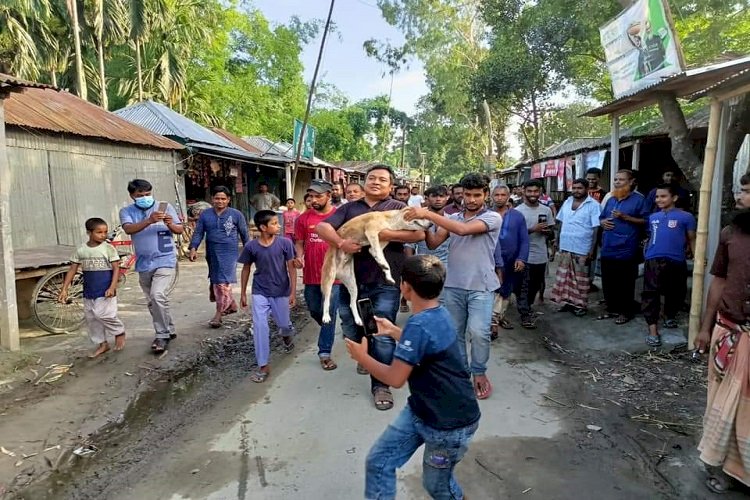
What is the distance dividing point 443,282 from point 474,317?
177 centimetres

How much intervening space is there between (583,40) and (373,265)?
1213 cm

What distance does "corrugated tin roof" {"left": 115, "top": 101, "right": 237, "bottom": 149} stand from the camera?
13.5 meters

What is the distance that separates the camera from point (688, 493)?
8.61 ft

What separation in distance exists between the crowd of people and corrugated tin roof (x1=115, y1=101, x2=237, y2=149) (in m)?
8.27

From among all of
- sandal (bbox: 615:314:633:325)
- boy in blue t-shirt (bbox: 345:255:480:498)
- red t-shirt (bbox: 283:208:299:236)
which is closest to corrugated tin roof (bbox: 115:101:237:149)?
red t-shirt (bbox: 283:208:299:236)

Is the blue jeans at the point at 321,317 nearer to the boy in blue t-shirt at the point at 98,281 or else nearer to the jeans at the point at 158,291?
the jeans at the point at 158,291

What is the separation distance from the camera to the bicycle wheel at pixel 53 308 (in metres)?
5.57

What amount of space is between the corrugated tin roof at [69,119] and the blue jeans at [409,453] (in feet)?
26.4

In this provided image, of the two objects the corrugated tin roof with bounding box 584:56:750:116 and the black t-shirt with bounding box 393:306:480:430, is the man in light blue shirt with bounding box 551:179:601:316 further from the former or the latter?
the black t-shirt with bounding box 393:306:480:430

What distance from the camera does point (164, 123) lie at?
46.1 ft

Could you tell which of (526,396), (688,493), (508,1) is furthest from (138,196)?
(508,1)

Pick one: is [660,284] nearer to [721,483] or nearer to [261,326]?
[721,483]

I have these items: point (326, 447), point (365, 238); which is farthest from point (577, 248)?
point (326, 447)

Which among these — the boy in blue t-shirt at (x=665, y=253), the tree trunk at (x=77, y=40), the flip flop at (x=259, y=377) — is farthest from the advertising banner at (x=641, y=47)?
the tree trunk at (x=77, y=40)
